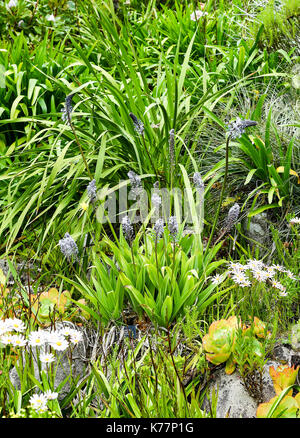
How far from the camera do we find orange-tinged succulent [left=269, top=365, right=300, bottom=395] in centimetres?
184

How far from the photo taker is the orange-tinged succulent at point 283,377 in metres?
1.84

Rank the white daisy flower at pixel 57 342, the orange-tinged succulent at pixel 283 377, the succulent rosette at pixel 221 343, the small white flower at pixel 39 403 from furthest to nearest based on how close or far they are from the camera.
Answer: the succulent rosette at pixel 221 343
the orange-tinged succulent at pixel 283 377
the white daisy flower at pixel 57 342
the small white flower at pixel 39 403

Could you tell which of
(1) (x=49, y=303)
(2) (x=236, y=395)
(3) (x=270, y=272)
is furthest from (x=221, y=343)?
(1) (x=49, y=303)

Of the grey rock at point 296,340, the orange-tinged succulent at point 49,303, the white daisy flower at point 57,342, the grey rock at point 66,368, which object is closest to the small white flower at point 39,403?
the white daisy flower at point 57,342

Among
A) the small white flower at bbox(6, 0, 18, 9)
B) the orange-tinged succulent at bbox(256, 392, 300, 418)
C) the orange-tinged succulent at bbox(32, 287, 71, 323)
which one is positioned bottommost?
the orange-tinged succulent at bbox(256, 392, 300, 418)

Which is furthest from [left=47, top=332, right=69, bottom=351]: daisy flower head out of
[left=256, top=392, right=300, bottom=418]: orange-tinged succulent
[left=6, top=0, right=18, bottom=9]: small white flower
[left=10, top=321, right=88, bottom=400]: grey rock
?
[left=6, top=0, right=18, bottom=9]: small white flower

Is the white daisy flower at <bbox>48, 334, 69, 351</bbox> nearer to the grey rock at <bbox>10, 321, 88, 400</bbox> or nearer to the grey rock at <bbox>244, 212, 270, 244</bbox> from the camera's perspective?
the grey rock at <bbox>10, 321, 88, 400</bbox>

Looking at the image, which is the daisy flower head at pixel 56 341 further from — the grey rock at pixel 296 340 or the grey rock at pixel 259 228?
the grey rock at pixel 259 228

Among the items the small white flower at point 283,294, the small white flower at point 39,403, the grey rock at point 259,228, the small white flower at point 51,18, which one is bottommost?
the small white flower at point 39,403

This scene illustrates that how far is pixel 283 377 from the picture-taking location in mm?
1847

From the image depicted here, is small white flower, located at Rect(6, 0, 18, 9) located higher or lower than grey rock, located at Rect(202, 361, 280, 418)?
higher

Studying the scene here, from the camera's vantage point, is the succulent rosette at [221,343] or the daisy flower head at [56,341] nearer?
the daisy flower head at [56,341]

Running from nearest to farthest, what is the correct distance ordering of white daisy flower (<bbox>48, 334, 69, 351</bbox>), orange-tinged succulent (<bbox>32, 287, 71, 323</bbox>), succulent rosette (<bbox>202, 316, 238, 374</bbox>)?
white daisy flower (<bbox>48, 334, 69, 351</bbox>) → succulent rosette (<bbox>202, 316, 238, 374</bbox>) → orange-tinged succulent (<bbox>32, 287, 71, 323</bbox>)
